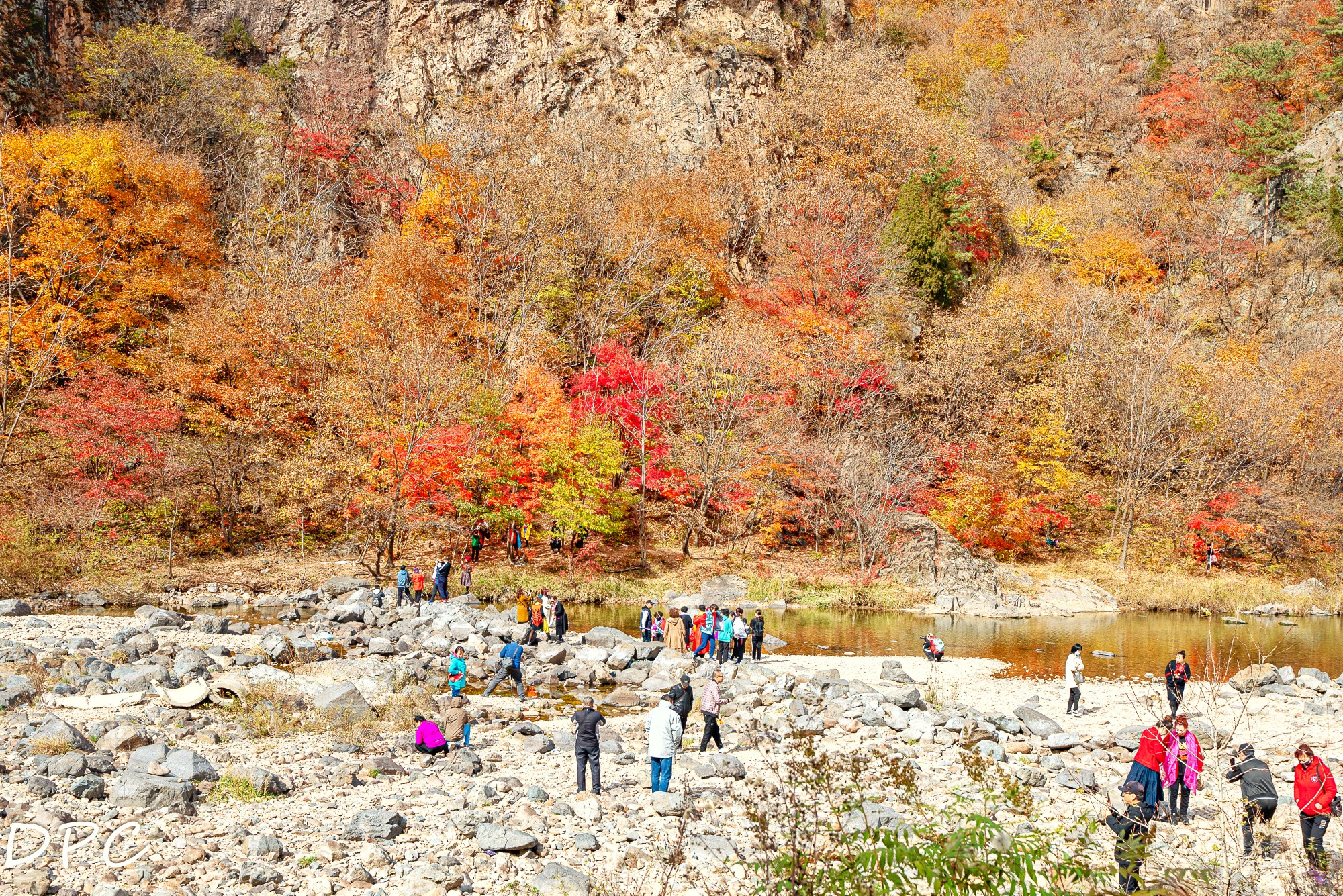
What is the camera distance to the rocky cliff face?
53.0m

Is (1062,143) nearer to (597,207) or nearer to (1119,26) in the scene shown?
(1119,26)

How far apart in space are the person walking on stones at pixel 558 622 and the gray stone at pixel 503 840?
1204 cm

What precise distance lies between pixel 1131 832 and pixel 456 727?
30.7 feet

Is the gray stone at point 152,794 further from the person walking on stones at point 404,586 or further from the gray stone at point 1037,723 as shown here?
the person walking on stones at point 404,586

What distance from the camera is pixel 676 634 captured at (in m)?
20.0

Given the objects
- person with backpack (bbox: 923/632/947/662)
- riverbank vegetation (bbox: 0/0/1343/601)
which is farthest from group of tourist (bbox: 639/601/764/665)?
riverbank vegetation (bbox: 0/0/1343/601)

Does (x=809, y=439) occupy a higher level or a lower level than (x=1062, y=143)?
lower

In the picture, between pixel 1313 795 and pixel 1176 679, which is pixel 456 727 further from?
pixel 1176 679

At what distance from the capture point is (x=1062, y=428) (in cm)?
3575

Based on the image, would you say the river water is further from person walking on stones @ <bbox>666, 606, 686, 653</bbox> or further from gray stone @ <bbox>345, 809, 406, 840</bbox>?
gray stone @ <bbox>345, 809, 406, 840</bbox>

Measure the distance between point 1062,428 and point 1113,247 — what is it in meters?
18.4

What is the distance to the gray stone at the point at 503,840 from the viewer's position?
8.32 meters

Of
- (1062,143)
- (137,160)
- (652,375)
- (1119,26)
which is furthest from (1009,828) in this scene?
(1119,26)

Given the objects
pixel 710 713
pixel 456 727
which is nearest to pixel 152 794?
pixel 456 727
